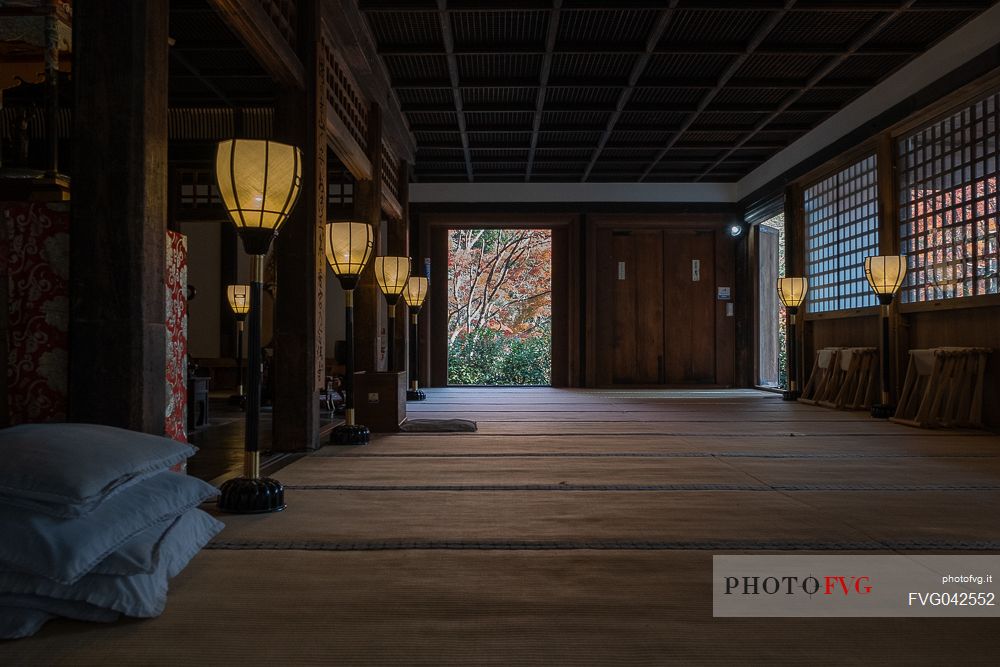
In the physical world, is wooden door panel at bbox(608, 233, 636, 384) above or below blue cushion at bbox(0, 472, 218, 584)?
above

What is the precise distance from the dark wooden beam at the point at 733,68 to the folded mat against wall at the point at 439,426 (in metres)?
3.30

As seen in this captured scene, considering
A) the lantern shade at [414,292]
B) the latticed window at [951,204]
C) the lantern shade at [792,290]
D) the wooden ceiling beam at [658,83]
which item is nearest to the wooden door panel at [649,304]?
the lantern shade at [792,290]

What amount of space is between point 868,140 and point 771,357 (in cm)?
387

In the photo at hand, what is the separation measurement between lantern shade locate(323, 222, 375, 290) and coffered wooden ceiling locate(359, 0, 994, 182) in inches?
67.8

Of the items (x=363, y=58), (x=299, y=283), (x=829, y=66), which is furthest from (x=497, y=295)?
(x=299, y=283)

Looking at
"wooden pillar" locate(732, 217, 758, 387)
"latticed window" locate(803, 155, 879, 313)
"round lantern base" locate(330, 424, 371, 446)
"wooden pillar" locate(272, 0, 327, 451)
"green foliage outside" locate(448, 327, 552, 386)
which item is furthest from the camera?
"green foliage outside" locate(448, 327, 552, 386)

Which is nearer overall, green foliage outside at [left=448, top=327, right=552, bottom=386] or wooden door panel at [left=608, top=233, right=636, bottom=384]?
wooden door panel at [left=608, top=233, right=636, bottom=384]

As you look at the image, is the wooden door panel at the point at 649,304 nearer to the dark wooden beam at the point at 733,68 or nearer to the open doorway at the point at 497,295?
the dark wooden beam at the point at 733,68

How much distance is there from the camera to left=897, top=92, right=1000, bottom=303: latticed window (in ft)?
14.0

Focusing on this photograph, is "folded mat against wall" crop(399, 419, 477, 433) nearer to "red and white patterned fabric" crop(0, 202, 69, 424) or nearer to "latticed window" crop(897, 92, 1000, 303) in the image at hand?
"red and white patterned fabric" crop(0, 202, 69, 424)

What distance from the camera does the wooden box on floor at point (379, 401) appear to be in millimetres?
4031

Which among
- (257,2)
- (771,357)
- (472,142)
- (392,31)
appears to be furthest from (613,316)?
(257,2)

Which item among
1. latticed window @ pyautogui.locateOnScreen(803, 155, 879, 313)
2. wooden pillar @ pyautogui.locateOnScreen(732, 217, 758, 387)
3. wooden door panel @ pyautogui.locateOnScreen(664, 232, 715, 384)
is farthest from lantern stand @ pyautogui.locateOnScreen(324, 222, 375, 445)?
wooden pillar @ pyautogui.locateOnScreen(732, 217, 758, 387)

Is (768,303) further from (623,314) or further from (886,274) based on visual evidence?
(886,274)
